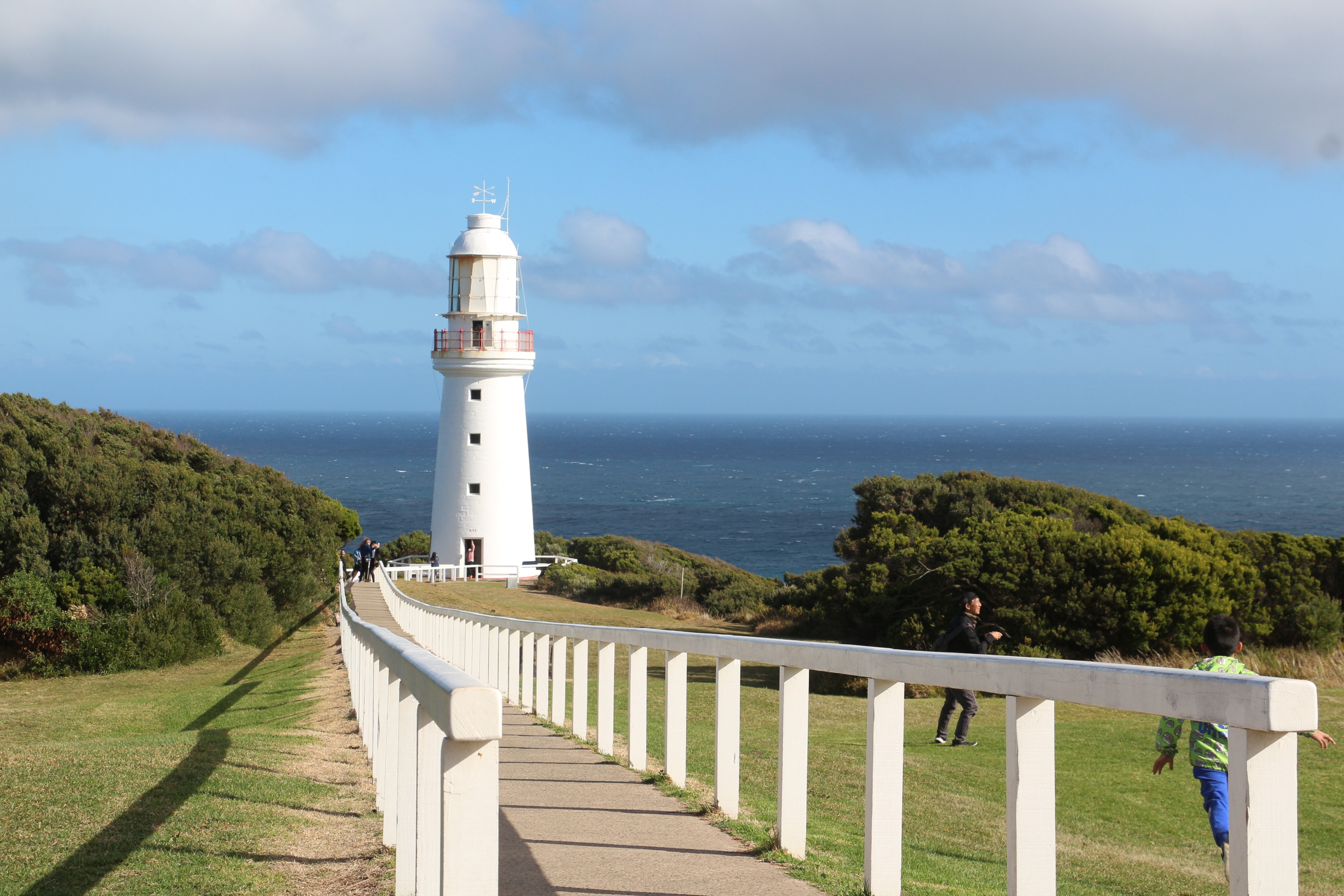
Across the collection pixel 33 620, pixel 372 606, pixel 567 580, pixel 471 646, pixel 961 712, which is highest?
pixel 471 646

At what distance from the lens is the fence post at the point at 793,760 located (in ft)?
17.1

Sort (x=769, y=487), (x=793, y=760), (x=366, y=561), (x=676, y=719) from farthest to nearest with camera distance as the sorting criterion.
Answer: (x=769, y=487), (x=366, y=561), (x=676, y=719), (x=793, y=760)

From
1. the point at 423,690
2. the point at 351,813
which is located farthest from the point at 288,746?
the point at 423,690

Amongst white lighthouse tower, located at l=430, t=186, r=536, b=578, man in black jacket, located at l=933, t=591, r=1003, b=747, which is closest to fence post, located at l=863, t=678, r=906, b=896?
man in black jacket, located at l=933, t=591, r=1003, b=747

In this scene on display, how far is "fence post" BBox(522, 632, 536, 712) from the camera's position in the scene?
11773 mm

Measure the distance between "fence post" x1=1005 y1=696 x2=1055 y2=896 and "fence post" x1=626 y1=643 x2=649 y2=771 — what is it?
15.0 ft

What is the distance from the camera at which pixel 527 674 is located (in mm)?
11969

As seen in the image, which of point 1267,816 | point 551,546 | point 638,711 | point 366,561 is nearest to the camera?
point 1267,816

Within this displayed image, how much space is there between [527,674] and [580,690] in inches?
105

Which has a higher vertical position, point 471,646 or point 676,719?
point 676,719

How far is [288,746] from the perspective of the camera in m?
9.39

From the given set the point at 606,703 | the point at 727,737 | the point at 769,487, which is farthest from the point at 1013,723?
the point at 769,487

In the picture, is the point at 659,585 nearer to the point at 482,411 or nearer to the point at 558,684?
the point at 482,411

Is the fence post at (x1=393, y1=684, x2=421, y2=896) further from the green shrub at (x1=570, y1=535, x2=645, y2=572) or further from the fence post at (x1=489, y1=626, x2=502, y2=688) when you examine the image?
the green shrub at (x1=570, y1=535, x2=645, y2=572)
